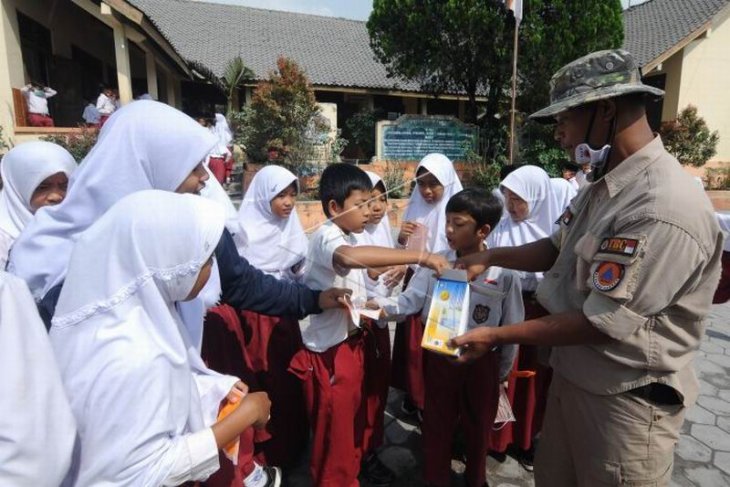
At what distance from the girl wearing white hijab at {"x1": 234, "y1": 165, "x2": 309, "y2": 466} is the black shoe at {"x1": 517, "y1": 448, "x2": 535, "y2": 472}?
1.30 meters

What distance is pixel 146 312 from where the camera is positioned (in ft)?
4.33

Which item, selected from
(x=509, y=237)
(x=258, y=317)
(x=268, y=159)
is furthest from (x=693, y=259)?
(x=268, y=159)

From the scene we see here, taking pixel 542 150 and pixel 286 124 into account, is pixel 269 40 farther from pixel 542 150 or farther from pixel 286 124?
pixel 542 150

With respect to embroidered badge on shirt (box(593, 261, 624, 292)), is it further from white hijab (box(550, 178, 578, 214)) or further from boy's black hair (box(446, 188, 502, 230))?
white hijab (box(550, 178, 578, 214))

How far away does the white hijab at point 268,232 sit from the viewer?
320cm

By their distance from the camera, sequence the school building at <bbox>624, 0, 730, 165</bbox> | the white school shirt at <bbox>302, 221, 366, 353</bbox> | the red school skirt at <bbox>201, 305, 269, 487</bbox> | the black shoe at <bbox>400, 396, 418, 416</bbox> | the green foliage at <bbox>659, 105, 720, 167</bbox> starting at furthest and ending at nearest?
1. the school building at <bbox>624, 0, 730, 165</bbox>
2. the green foliage at <bbox>659, 105, 720, 167</bbox>
3. the black shoe at <bbox>400, 396, 418, 416</bbox>
4. the red school skirt at <bbox>201, 305, 269, 487</bbox>
5. the white school shirt at <bbox>302, 221, 366, 353</bbox>

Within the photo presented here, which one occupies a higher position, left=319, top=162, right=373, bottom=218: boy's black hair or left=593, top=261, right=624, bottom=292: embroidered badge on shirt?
left=319, top=162, right=373, bottom=218: boy's black hair

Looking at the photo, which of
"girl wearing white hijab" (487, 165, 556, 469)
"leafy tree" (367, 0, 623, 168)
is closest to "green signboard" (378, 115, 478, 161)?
"leafy tree" (367, 0, 623, 168)

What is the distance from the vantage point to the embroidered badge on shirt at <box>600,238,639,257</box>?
140 centimetres

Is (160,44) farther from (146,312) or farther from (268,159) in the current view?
(146,312)

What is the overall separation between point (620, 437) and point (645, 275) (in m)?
0.56

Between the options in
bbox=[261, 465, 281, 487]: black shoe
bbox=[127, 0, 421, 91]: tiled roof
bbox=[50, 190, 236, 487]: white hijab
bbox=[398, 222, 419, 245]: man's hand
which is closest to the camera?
bbox=[50, 190, 236, 487]: white hijab

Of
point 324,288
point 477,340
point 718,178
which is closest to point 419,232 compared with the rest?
point 324,288

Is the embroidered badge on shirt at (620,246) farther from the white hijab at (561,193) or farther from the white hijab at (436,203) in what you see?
the white hijab at (561,193)
